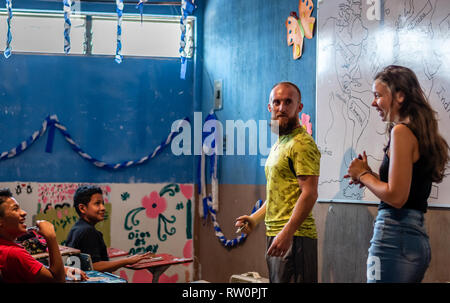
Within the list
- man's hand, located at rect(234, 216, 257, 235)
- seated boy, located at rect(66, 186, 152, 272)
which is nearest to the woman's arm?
man's hand, located at rect(234, 216, 257, 235)

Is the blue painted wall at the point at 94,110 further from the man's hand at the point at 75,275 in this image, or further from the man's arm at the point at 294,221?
the man's arm at the point at 294,221

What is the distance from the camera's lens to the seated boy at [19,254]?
2.20 meters

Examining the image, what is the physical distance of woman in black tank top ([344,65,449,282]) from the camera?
6.39 feet

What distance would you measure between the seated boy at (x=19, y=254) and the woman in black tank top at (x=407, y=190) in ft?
4.18

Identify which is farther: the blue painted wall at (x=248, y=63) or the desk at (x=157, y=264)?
the blue painted wall at (x=248, y=63)

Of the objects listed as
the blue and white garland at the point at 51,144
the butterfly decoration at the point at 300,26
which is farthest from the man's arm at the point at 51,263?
the blue and white garland at the point at 51,144

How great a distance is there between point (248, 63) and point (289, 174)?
82.9 inches

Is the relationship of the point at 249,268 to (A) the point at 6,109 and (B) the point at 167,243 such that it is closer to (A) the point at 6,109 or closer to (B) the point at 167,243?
(B) the point at 167,243

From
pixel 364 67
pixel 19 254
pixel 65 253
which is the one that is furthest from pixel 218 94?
pixel 19 254

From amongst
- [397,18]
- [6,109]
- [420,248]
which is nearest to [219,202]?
[6,109]

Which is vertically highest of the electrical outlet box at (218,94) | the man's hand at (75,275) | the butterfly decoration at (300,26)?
the butterfly decoration at (300,26)
